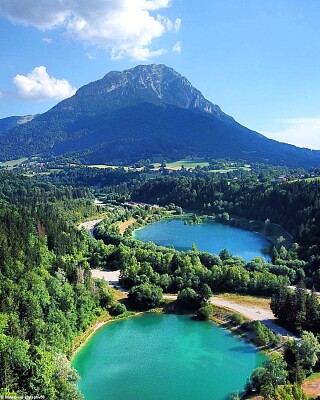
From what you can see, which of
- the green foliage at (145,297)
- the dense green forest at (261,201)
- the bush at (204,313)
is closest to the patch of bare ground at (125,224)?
the dense green forest at (261,201)

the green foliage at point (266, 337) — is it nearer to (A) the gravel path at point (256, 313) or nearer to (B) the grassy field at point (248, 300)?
(A) the gravel path at point (256, 313)

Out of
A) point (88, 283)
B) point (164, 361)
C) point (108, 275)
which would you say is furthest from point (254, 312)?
point (108, 275)

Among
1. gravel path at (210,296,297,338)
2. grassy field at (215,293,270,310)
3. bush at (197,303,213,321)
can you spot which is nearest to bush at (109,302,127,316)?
bush at (197,303,213,321)

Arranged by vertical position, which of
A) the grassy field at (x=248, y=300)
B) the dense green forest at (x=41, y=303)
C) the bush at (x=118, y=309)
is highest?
the dense green forest at (x=41, y=303)

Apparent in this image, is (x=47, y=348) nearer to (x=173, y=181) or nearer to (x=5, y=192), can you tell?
(x=5, y=192)

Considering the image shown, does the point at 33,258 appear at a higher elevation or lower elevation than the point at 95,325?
higher

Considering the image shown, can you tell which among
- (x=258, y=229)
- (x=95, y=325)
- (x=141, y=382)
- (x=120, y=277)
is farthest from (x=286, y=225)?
(x=141, y=382)
